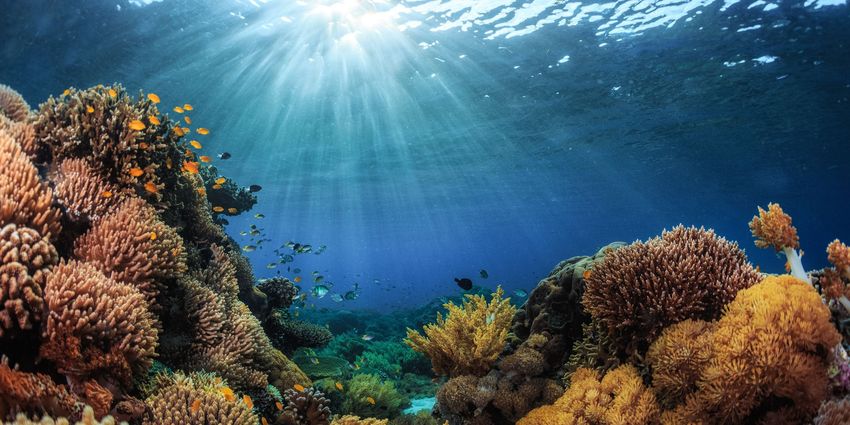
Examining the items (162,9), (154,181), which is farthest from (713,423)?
(162,9)

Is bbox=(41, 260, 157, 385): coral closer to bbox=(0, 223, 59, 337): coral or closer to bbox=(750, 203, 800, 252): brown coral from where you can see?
bbox=(0, 223, 59, 337): coral

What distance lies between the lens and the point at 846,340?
3846 mm

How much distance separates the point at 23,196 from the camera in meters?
3.78

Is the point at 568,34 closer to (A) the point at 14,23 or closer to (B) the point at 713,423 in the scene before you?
(B) the point at 713,423

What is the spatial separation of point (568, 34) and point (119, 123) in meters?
16.5

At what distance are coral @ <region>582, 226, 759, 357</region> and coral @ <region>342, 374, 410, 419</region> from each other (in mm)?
5193

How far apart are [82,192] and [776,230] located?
7.65 metres

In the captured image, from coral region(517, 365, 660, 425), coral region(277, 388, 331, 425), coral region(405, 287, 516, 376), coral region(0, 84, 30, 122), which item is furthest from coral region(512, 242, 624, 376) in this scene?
coral region(0, 84, 30, 122)

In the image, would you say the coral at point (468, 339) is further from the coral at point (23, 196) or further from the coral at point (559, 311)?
the coral at point (23, 196)

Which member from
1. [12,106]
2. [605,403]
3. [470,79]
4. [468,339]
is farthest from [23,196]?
[470,79]

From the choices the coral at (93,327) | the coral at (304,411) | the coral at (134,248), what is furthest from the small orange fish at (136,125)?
the coral at (304,411)

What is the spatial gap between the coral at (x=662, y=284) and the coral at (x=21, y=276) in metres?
5.26

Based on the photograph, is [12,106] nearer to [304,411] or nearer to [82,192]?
[82,192]

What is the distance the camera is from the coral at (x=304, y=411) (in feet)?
15.8
